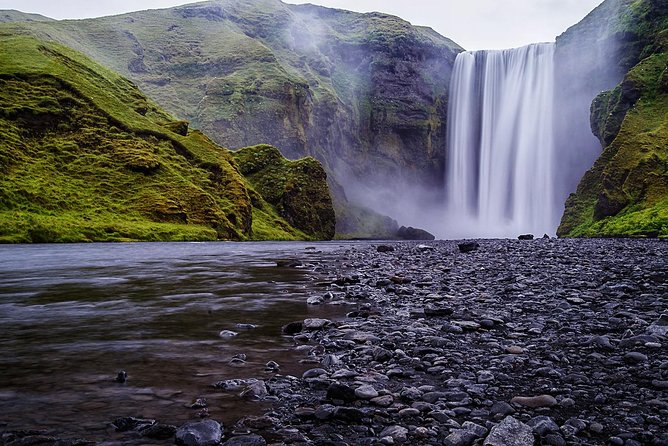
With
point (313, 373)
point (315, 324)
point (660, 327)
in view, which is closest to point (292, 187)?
point (315, 324)

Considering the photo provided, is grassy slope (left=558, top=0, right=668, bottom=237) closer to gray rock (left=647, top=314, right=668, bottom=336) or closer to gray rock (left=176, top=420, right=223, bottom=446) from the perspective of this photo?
gray rock (left=647, top=314, right=668, bottom=336)

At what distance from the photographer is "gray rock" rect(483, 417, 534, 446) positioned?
3.43 metres

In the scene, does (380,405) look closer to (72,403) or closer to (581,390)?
(581,390)

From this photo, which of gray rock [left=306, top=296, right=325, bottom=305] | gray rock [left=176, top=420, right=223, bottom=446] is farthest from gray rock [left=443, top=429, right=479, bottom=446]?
gray rock [left=306, top=296, right=325, bottom=305]

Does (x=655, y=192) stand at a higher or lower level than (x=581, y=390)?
higher

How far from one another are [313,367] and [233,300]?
5.82 metres

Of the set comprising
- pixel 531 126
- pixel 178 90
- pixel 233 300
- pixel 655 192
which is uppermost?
pixel 178 90

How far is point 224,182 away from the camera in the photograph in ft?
284

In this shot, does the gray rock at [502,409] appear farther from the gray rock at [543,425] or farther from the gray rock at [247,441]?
the gray rock at [247,441]

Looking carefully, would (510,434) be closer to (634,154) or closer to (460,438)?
(460,438)

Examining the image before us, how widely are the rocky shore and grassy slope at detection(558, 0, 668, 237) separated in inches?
2233

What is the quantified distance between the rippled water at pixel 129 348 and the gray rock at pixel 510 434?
84.2 inches

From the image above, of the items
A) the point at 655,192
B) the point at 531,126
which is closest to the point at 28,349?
the point at 655,192

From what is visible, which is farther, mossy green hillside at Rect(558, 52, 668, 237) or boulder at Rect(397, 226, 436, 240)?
boulder at Rect(397, 226, 436, 240)
